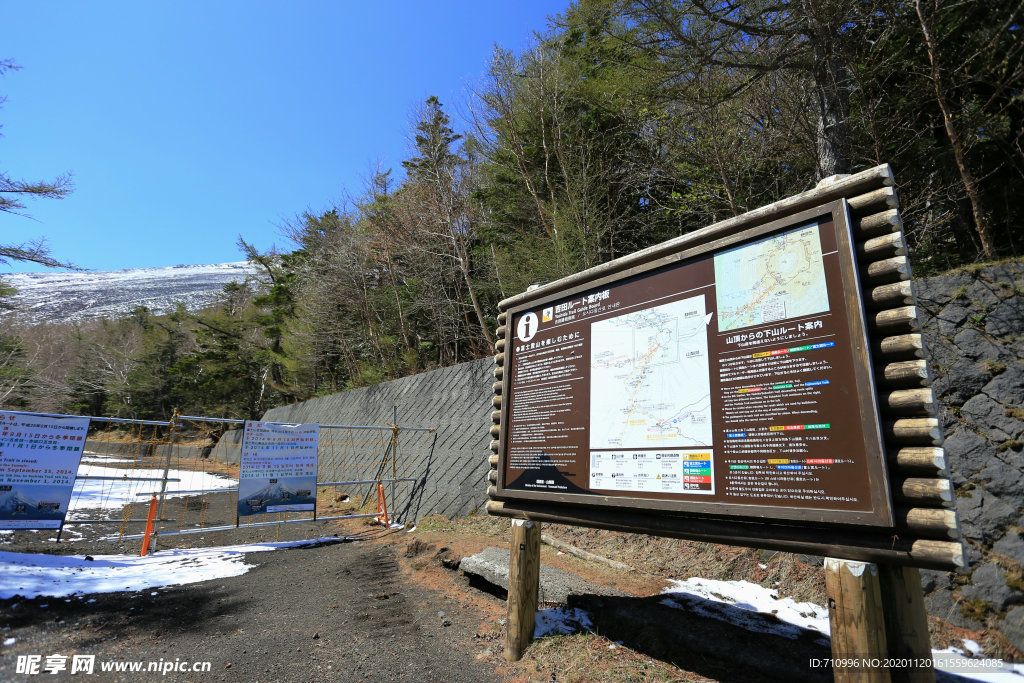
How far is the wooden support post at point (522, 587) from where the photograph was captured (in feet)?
11.4

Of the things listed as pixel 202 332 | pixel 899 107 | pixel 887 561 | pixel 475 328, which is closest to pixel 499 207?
pixel 475 328

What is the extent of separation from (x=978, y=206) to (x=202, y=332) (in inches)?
1322

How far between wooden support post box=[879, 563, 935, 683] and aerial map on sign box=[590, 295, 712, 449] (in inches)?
36.0

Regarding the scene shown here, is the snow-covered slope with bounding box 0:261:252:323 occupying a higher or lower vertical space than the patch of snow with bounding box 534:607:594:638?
higher

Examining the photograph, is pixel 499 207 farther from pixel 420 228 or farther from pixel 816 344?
pixel 816 344

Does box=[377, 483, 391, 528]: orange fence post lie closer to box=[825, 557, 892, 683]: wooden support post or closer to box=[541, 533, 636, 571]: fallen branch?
box=[541, 533, 636, 571]: fallen branch

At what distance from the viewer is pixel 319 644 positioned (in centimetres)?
373

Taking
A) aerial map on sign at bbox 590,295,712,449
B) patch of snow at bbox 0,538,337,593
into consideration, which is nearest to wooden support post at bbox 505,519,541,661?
aerial map on sign at bbox 590,295,712,449

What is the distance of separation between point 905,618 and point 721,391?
3.86ft

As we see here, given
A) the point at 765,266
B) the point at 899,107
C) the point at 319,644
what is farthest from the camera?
the point at 899,107

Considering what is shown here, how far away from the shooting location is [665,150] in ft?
29.1

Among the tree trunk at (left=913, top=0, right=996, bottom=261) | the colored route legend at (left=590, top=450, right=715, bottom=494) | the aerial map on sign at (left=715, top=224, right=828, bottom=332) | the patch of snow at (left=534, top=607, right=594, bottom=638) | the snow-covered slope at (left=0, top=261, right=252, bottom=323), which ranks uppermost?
the snow-covered slope at (left=0, top=261, right=252, bottom=323)

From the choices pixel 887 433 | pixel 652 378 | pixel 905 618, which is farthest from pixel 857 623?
pixel 652 378

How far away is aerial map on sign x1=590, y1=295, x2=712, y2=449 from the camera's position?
261cm
